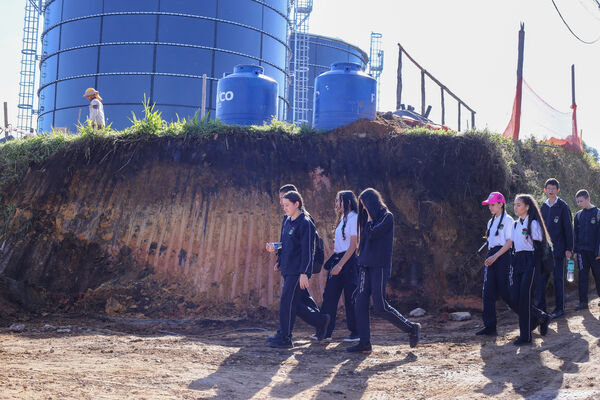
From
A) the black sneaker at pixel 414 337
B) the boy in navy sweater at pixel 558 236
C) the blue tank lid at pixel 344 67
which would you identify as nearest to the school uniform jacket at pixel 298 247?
the black sneaker at pixel 414 337

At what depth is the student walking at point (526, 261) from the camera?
6.44 m

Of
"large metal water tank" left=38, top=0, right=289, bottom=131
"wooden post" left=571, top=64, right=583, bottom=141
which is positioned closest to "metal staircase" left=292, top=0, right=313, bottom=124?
"large metal water tank" left=38, top=0, right=289, bottom=131

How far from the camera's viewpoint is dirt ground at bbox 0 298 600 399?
4566mm

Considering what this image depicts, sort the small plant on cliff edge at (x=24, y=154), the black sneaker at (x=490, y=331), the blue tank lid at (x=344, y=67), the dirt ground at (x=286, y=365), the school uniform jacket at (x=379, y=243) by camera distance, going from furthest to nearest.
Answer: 1. the blue tank lid at (x=344, y=67)
2. the small plant on cliff edge at (x=24, y=154)
3. the black sneaker at (x=490, y=331)
4. the school uniform jacket at (x=379, y=243)
5. the dirt ground at (x=286, y=365)

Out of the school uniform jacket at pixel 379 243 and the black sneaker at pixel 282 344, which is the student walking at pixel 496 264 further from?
the black sneaker at pixel 282 344

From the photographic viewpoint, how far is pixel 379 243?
20.2ft

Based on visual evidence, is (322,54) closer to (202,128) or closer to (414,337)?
(202,128)

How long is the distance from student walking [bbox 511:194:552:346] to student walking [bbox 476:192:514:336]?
246 mm

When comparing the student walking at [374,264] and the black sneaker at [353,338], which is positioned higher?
the student walking at [374,264]

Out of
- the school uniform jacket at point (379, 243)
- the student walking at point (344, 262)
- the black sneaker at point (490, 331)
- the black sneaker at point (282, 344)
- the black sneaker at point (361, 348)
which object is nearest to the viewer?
the school uniform jacket at point (379, 243)

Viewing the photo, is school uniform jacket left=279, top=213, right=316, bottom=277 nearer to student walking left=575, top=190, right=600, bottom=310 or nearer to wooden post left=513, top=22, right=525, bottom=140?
student walking left=575, top=190, right=600, bottom=310

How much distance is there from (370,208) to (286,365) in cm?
175

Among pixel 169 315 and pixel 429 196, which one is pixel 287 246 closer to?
pixel 169 315

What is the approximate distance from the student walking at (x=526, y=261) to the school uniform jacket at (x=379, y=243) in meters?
1.54
